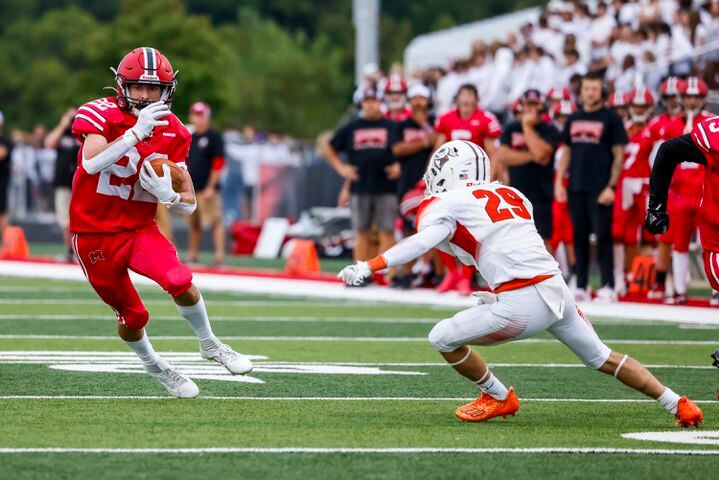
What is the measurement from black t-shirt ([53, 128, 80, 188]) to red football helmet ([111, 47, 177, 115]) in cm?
1021

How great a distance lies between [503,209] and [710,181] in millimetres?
1384

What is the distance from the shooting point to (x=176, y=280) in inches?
261

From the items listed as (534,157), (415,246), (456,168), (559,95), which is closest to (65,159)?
(559,95)

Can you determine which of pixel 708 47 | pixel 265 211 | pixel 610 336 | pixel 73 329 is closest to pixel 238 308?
pixel 73 329

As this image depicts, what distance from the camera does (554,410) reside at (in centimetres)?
667

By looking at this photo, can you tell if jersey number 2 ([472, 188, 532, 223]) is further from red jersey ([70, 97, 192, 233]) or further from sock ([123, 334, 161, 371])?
sock ([123, 334, 161, 371])

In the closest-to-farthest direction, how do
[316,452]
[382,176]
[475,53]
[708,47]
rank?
[316,452] → [382,176] → [708,47] → [475,53]

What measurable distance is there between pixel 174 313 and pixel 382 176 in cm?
304

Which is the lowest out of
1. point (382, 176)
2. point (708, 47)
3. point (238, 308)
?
point (238, 308)

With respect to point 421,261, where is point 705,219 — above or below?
above

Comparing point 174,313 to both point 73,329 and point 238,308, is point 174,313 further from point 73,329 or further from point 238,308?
point 73,329

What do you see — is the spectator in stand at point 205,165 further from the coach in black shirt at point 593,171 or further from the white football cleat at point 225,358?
the white football cleat at point 225,358

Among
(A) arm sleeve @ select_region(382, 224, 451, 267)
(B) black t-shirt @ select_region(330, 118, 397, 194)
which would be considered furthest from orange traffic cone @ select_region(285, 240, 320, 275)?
(A) arm sleeve @ select_region(382, 224, 451, 267)

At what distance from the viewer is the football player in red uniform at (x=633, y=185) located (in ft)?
41.3
